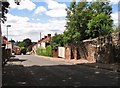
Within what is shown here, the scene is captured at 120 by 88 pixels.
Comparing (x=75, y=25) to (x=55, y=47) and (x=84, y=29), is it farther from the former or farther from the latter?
(x=55, y=47)

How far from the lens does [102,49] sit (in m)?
37.7

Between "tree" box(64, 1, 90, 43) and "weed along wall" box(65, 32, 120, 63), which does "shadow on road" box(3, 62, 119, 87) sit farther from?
"tree" box(64, 1, 90, 43)

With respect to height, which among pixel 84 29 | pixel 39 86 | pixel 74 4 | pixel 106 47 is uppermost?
pixel 74 4

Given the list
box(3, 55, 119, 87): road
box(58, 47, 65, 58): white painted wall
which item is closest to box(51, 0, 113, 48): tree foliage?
box(58, 47, 65, 58): white painted wall

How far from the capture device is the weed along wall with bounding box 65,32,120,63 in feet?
114

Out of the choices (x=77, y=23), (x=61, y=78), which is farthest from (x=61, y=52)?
(x=61, y=78)

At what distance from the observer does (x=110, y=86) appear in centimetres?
1472

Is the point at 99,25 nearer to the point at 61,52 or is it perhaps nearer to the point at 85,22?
the point at 85,22

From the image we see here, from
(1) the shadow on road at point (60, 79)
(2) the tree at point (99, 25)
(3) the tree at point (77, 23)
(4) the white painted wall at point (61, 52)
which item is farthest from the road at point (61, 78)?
(4) the white painted wall at point (61, 52)

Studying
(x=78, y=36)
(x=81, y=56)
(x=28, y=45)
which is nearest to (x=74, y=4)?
(x=78, y=36)

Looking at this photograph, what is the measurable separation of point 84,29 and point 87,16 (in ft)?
7.29

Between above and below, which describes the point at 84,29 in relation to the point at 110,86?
above

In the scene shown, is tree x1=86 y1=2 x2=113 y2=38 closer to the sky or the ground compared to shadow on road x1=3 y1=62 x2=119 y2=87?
closer to the sky

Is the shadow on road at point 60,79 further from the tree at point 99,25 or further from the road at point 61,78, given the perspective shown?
the tree at point 99,25
